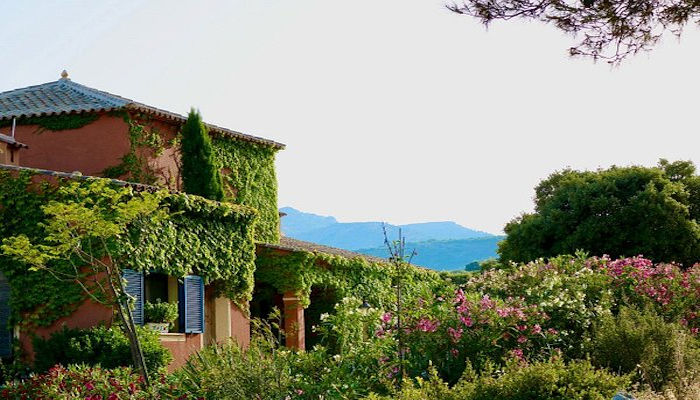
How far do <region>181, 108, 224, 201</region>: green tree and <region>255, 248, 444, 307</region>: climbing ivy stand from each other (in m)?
2.71

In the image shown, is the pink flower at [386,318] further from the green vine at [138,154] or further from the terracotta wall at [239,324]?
the green vine at [138,154]

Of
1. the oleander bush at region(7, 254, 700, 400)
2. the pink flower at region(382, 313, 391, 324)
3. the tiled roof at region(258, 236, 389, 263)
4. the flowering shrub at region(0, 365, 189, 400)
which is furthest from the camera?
the tiled roof at region(258, 236, 389, 263)

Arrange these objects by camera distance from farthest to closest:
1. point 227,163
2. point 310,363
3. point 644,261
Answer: point 227,163 < point 644,261 < point 310,363

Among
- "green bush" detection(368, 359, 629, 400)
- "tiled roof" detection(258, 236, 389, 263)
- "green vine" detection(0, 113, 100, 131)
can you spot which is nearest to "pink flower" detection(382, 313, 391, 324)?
"green bush" detection(368, 359, 629, 400)

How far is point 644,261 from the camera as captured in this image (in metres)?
17.6

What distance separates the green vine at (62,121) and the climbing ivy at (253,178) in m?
3.50

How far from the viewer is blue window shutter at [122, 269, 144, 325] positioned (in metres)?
18.2

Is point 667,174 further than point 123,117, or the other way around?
point 667,174

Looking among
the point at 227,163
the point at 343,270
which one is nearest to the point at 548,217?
the point at 343,270

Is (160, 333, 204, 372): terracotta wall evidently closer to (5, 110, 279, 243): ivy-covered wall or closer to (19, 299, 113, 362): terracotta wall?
(19, 299, 113, 362): terracotta wall

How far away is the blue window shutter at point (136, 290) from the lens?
18219 millimetres

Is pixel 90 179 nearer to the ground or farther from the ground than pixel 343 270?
farther from the ground

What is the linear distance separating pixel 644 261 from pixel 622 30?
7.02 m

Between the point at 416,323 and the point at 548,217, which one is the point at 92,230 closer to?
the point at 416,323
